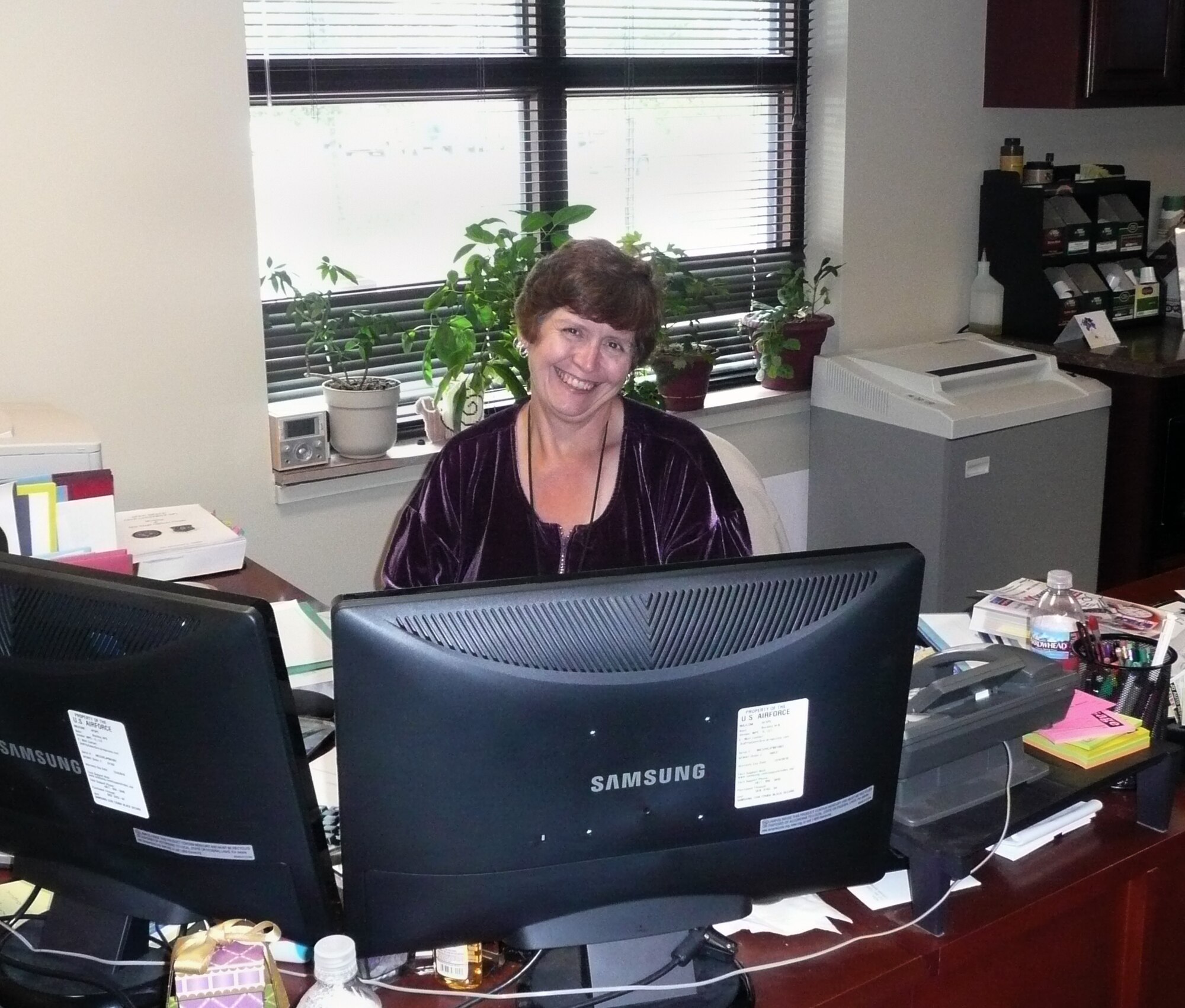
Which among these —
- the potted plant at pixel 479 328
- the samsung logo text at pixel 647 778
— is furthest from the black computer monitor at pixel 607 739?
the potted plant at pixel 479 328

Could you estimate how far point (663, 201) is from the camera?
3598 mm

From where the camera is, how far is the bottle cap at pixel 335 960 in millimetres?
1018

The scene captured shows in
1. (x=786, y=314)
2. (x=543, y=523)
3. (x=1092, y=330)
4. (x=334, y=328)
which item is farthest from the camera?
(x=1092, y=330)

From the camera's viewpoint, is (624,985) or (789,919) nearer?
(624,985)

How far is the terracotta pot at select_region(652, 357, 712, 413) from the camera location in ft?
11.2

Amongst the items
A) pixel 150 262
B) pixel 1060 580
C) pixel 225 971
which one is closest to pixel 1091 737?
pixel 1060 580

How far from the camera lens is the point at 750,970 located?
1254mm

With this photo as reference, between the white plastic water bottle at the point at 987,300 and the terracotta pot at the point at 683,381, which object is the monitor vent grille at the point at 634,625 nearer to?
the terracotta pot at the point at 683,381

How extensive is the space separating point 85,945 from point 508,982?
0.39 metres

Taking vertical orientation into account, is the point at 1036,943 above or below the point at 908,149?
below

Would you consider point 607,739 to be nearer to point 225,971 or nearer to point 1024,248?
point 225,971

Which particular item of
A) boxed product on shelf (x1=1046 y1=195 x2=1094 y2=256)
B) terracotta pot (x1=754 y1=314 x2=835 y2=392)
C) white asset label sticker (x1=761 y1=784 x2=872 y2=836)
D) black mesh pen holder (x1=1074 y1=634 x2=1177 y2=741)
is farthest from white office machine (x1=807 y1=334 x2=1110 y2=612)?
white asset label sticker (x1=761 y1=784 x2=872 y2=836)

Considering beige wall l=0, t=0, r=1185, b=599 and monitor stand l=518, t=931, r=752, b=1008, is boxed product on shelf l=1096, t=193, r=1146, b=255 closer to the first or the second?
beige wall l=0, t=0, r=1185, b=599

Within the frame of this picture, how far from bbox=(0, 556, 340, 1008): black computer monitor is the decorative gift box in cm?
5
